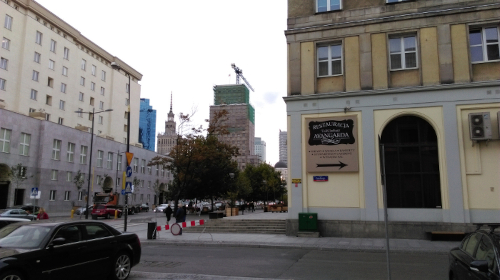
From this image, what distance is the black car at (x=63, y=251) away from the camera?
21.9ft

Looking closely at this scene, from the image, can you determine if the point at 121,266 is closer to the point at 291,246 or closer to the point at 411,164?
the point at 291,246

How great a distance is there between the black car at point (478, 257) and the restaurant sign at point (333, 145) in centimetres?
1199

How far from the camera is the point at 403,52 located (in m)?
19.3

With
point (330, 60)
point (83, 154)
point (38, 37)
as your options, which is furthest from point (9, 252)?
point (38, 37)

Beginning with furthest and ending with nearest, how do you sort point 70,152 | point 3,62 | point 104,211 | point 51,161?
point 70,152
point 3,62
point 51,161
point 104,211

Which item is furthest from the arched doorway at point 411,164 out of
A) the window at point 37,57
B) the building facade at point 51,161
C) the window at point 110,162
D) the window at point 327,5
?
the window at point 37,57

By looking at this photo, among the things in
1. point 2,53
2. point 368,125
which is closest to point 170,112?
point 2,53

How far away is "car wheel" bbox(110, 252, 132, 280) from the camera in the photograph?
8484mm

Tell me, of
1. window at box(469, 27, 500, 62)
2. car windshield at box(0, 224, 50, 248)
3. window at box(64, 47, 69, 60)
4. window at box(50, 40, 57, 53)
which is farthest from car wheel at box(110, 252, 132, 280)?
window at box(64, 47, 69, 60)

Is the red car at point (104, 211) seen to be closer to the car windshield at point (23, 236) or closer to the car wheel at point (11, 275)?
the car windshield at point (23, 236)

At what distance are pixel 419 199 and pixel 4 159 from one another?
139 feet

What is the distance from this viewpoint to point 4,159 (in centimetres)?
4147

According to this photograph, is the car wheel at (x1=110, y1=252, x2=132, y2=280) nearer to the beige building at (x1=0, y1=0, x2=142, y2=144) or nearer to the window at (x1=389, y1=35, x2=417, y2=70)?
the window at (x1=389, y1=35, x2=417, y2=70)

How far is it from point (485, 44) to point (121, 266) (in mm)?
18913
